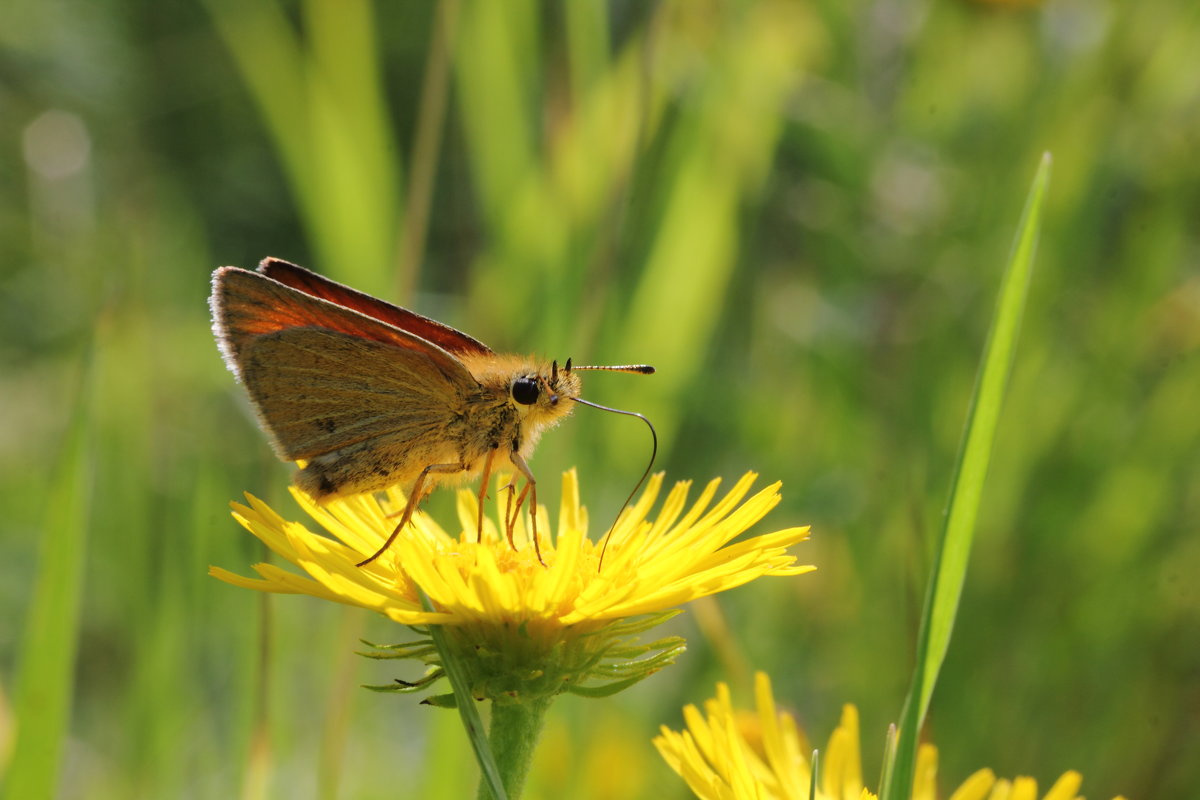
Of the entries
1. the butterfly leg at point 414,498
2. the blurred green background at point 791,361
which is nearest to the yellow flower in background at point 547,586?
the butterfly leg at point 414,498

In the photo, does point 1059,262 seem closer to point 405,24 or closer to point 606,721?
point 606,721

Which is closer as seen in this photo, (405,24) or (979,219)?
(979,219)

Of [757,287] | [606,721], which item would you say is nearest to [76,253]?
[757,287]

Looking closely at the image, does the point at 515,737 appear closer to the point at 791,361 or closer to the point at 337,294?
the point at 337,294

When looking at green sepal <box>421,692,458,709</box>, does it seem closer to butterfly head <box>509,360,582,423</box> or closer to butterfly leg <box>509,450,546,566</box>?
butterfly leg <box>509,450,546,566</box>

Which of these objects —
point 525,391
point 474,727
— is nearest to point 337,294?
point 525,391

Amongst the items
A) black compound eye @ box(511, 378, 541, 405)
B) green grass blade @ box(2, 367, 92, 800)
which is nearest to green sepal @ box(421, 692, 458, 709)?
green grass blade @ box(2, 367, 92, 800)
